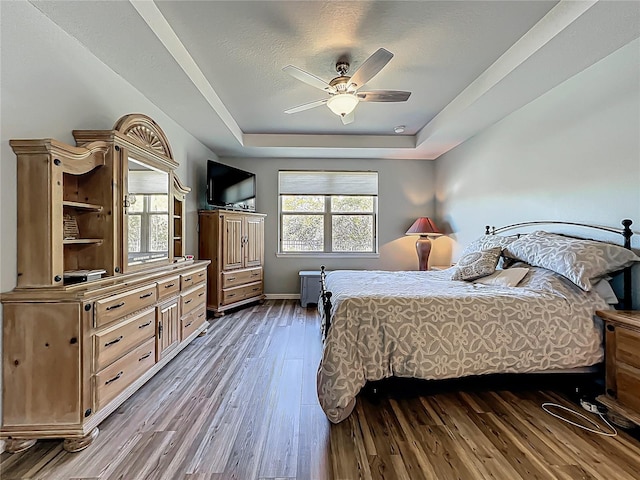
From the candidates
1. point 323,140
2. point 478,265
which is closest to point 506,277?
point 478,265

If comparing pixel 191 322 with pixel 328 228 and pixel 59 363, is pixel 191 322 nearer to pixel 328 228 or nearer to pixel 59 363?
pixel 59 363

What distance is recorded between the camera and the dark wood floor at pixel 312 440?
1600mm

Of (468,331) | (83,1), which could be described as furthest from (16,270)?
(468,331)

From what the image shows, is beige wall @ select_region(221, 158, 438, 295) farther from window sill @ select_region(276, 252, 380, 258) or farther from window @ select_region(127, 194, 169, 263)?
window @ select_region(127, 194, 169, 263)

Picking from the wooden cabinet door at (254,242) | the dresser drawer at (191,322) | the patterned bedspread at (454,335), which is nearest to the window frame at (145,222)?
the dresser drawer at (191,322)

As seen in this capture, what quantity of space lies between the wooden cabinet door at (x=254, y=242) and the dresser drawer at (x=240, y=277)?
115 mm

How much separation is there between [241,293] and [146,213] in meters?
2.46

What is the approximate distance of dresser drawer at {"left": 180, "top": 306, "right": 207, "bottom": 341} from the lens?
3.10m

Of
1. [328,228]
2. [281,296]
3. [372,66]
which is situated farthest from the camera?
[328,228]

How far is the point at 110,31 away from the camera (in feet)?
6.86

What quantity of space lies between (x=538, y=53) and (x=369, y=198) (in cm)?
357

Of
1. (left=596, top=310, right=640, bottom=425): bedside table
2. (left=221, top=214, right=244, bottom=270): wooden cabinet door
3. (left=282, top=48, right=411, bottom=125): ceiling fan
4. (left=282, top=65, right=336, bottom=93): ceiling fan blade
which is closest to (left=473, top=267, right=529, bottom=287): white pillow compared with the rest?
(left=596, top=310, right=640, bottom=425): bedside table

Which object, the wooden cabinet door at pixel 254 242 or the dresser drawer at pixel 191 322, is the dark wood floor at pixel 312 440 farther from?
the wooden cabinet door at pixel 254 242

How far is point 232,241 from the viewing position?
185 inches
